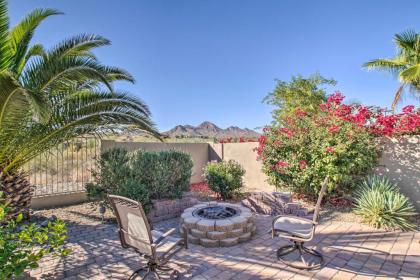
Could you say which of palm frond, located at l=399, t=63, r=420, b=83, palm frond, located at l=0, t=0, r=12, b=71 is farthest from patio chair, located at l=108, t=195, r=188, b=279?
palm frond, located at l=399, t=63, r=420, b=83

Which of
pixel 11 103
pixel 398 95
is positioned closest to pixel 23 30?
pixel 11 103

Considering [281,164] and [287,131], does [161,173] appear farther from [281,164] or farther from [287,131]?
[287,131]

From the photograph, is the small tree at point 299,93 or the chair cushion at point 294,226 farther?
the small tree at point 299,93

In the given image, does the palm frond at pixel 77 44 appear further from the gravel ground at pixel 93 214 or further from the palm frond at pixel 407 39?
the palm frond at pixel 407 39

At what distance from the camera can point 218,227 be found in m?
4.63

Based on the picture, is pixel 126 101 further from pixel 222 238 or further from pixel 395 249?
pixel 395 249

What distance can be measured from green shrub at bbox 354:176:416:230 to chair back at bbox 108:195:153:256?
5476 millimetres

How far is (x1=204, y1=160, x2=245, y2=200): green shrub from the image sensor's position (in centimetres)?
837

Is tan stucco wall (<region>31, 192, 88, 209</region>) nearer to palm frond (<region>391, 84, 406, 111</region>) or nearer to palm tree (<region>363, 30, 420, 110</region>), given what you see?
palm tree (<region>363, 30, 420, 110</region>)

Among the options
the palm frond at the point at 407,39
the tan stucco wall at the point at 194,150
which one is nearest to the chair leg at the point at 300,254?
the tan stucco wall at the point at 194,150

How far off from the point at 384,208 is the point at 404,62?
8.83 metres

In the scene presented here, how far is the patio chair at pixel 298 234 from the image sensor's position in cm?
367

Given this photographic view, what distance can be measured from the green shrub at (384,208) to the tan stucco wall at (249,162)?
447cm

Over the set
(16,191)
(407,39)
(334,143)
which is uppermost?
(407,39)
